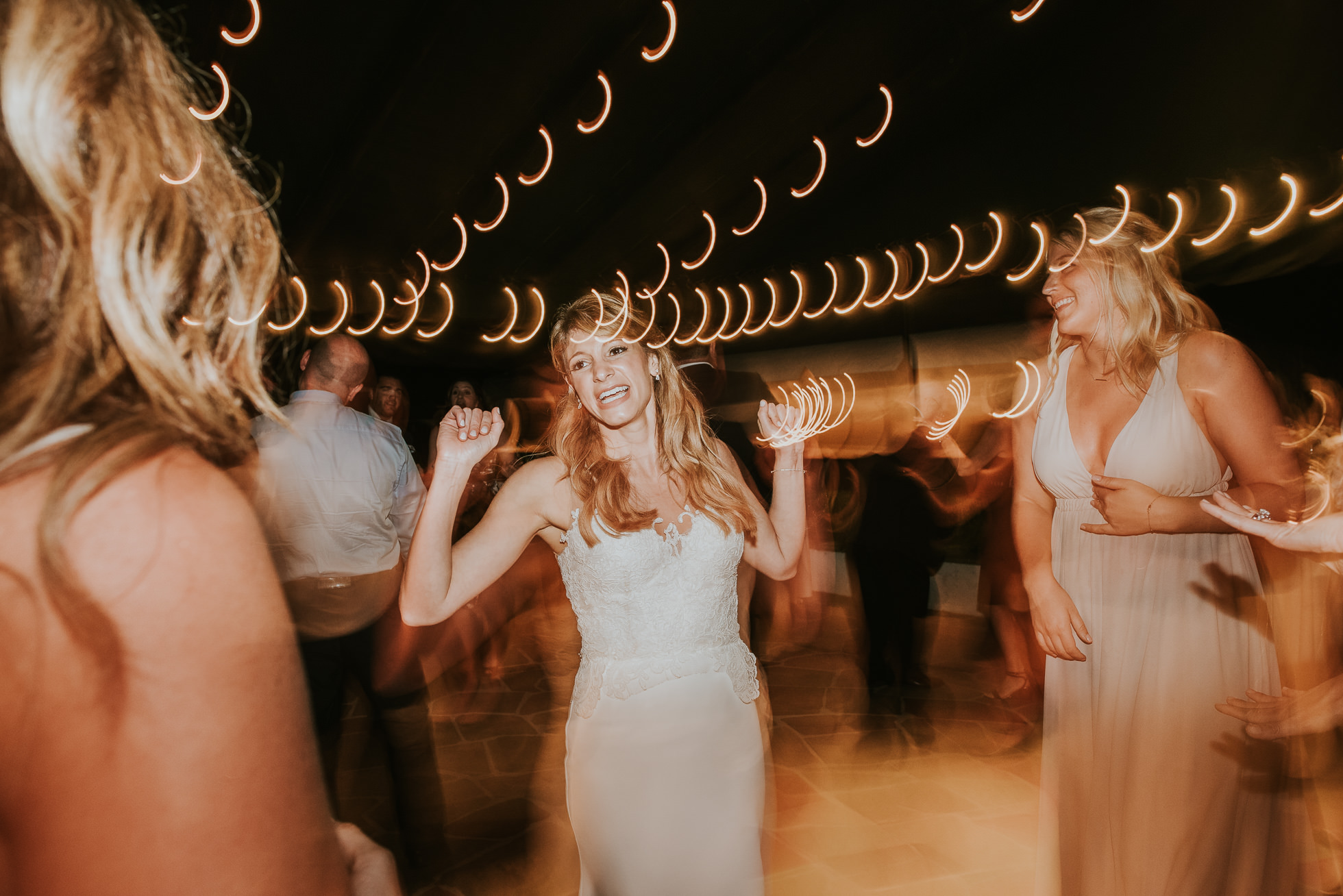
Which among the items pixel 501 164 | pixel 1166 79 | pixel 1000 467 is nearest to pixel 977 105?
pixel 1166 79

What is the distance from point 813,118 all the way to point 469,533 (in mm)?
7330

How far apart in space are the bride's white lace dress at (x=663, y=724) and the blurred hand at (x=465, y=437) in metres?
0.43

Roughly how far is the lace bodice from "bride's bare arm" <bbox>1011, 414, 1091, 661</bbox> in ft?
2.95

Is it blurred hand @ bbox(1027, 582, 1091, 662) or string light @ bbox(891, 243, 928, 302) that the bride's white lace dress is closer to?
blurred hand @ bbox(1027, 582, 1091, 662)

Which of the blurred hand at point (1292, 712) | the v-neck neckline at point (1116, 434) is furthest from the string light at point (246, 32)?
the blurred hand at point (1292, 712)

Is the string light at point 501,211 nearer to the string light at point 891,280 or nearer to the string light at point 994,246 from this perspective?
the string light at point 891,280

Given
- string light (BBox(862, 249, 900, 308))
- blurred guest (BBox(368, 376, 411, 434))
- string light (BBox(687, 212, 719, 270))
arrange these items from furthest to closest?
string light (BBox(862, 249, 900, 308)), string light (BBox(687, 212, 719, 270)), blurred guest (BBox(368, 376, 411, 434))

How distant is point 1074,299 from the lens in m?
2.00

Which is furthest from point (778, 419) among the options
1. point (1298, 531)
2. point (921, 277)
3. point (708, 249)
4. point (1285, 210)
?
point (708, 249)

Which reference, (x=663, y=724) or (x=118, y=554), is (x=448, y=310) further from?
(x=118, y=554)

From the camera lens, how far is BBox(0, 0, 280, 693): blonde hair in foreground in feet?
1.69

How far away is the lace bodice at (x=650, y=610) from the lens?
203 centimetres

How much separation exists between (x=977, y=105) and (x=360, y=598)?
7656 millimetres

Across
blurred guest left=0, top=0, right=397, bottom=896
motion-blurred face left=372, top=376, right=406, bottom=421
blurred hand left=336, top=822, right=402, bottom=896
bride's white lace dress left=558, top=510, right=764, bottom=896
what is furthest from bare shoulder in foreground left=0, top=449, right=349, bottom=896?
motion-blurred face left=372, top=376, right=406, bottom=421
